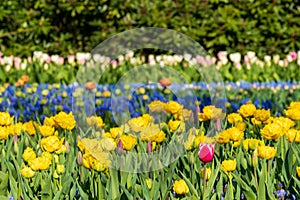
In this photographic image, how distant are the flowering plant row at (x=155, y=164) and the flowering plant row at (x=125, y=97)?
2317mm

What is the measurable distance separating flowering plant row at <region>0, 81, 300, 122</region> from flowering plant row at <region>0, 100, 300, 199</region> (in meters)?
2.32

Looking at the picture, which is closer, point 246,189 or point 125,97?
point 246,189

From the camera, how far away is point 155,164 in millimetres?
2617

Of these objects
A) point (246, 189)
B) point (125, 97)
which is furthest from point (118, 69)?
point (246, 189)

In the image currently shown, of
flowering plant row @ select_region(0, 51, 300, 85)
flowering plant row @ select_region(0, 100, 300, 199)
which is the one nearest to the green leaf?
flowering plant row @ select_region(0, 100, 300, 199)

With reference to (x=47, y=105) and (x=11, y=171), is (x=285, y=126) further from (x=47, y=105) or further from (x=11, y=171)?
(x=47, y=105)

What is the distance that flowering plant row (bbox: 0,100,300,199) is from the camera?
7.76 feet

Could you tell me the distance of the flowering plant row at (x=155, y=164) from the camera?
237 centimetres

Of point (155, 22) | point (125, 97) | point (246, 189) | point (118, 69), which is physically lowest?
point (246, 189)

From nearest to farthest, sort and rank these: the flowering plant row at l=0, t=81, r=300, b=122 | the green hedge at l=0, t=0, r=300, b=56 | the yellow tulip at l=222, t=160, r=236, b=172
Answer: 1. the yellow tulip at l=222, t=160, r=236, b=172
2. the flowering plant row at l=0, t=81, r=300, b=122
3. the green hedge at l=0, t=0, r=300, b=56

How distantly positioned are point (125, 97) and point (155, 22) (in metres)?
2.87

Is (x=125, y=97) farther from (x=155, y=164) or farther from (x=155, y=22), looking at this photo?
(x=155, y=164)

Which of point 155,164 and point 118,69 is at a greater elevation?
point 118,69

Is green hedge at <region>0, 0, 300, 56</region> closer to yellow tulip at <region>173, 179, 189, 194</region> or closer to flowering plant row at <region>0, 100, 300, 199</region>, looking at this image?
flowering plant row at <region>0, 100, 300, 199</region>
